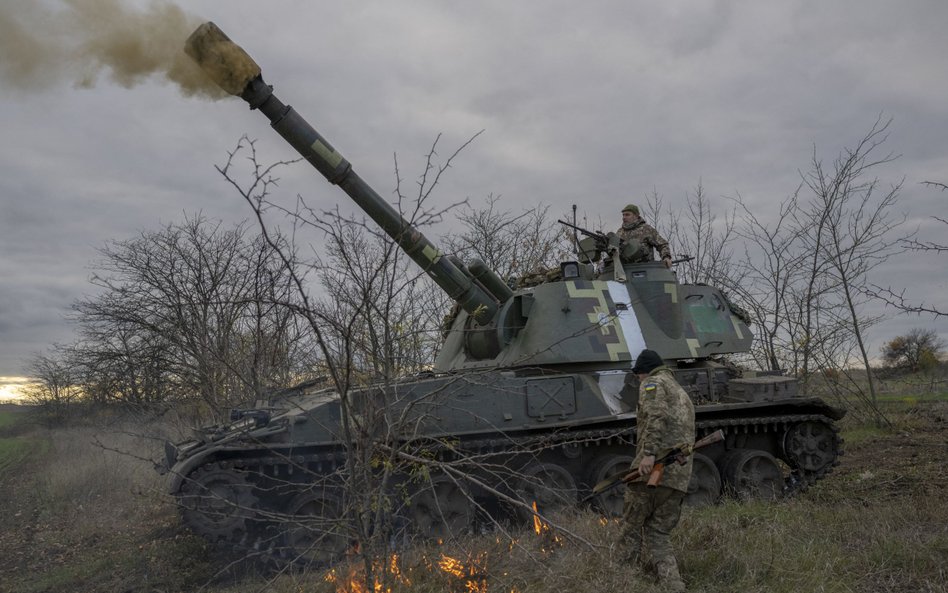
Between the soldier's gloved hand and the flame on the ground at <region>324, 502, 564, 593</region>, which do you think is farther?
the soldier's gloved hand

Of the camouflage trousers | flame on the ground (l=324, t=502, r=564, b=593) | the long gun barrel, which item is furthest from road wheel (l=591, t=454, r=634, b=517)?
flame on the ground (l=324, t=502, r=564, b=593)

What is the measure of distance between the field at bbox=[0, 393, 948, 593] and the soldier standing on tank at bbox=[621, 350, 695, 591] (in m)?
0.28

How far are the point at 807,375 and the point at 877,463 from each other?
510 centimetres

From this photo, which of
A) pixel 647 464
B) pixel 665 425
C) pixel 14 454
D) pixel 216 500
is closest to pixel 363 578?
pixel 647 464

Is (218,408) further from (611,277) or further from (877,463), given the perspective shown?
(877,463)

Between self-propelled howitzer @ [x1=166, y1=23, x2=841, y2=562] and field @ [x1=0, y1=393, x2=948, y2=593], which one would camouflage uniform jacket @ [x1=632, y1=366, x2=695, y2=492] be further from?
self-propelled howitzer @ [x1=166, y1=23, x2=841, y2=562]

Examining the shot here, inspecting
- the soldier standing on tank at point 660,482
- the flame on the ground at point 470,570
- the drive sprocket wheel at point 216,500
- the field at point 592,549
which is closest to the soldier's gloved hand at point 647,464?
the soldier standing on tank at point 660,482

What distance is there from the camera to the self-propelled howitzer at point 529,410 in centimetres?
717

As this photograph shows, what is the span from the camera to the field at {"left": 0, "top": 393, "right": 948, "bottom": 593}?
16.9 feet

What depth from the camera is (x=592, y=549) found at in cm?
491

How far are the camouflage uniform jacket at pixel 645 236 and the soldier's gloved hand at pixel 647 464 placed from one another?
4572mm

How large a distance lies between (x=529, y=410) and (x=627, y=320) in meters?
1.85

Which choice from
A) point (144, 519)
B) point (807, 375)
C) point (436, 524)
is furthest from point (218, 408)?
point (807, 375)

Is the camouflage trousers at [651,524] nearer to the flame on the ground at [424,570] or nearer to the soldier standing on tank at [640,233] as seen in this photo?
the flame on the ground at [424,570]
